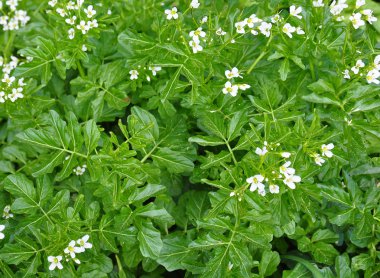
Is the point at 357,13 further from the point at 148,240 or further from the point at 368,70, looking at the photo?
the point at 148,240

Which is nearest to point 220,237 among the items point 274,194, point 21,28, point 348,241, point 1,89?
point 274,194

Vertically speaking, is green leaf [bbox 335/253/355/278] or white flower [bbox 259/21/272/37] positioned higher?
white flower [bbox 259/21/272/37]

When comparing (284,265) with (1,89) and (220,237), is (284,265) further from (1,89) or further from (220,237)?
(1,89)

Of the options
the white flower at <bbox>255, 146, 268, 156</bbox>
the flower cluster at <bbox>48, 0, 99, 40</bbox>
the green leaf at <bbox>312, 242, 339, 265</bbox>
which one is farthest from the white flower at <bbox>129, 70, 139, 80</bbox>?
the green leaf at <bbox>312, 242, 339, 265</bbox>

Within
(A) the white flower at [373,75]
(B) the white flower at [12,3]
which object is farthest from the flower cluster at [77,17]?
(A) the white flower at [373,75]

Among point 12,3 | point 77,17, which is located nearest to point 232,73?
point 77,17

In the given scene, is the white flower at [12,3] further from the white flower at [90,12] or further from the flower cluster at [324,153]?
the flower cluster at [324,153]

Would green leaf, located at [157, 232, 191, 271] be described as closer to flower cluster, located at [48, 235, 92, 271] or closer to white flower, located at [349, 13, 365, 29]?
flower cluster, located at [48, 235, 92, 271]

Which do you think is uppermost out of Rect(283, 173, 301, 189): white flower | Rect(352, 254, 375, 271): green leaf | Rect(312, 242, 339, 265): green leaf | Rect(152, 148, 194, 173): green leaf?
Rect(283, 173, 301, 189): white flower
